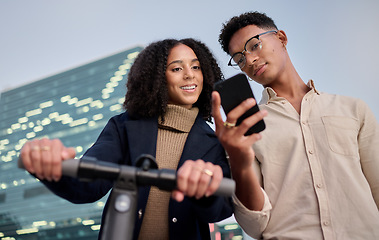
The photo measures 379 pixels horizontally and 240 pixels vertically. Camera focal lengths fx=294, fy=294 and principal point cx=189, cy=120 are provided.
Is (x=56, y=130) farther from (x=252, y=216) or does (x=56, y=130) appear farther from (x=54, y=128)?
(x=252, y=216)

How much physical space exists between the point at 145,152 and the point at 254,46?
140 centimetres

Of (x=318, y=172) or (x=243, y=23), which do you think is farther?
(x=243, y=23)

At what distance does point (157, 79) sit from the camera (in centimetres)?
229

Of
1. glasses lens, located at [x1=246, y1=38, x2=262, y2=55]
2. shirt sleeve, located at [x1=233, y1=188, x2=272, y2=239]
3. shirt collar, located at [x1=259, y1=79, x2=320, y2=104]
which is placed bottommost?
shirt sleeve, located at [x1=233, y1=188, x2=272, y2=239]

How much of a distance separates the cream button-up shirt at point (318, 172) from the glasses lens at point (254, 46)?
54cm

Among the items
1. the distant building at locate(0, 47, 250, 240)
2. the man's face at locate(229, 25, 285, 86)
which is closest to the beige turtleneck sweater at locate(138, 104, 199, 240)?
the man's face at locate(229, 25, 285, 86)

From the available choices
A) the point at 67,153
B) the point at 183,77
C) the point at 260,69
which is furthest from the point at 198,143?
the point at 67,153

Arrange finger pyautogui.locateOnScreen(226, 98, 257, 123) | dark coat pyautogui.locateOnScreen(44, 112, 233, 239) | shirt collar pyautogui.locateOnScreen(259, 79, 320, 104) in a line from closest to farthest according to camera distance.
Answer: finger pyautogui.locateOnScreen(226, 98, 257, 123)
dark coat pyautogui.locateOnScreen(44, 112, 233, 239)
shirt collar pyautogui.locateOnScreen(259, 79, 320, 104)

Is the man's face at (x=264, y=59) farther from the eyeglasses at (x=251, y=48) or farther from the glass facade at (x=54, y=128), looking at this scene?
the glass facade at (x=54, y=128)

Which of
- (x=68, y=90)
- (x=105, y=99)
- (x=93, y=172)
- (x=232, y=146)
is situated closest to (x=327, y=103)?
(x=232, y=146)

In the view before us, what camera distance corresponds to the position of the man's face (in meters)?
2.56

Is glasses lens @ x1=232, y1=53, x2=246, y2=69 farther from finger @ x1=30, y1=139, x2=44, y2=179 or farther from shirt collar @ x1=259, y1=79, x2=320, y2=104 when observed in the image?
finger @ x1=30, y1=139, x2=44, y2=179

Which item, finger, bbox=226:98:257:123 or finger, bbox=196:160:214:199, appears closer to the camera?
finger, bbox=196:160:214:199

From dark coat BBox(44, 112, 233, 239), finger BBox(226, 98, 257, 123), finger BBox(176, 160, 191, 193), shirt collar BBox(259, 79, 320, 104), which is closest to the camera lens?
finger BBox(176, 160, 191, 193)
